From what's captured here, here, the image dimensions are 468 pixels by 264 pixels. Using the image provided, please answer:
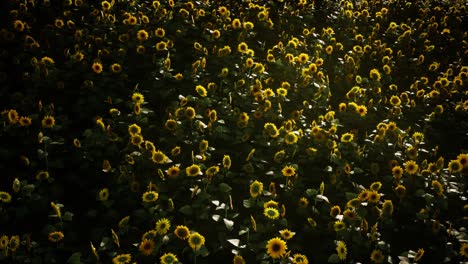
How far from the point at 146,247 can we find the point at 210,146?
1588 millimetres

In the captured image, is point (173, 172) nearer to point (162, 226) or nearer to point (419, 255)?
point (162, 226)

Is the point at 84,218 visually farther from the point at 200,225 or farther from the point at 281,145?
the point at 281,145

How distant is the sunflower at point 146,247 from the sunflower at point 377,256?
1789mm

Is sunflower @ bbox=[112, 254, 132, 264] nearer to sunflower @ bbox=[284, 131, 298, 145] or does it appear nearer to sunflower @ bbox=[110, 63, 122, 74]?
Answer: sunflower @ bbox=[284, 131, 298, 145]

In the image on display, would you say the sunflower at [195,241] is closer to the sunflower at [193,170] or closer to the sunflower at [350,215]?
the sunflower at [193,170]

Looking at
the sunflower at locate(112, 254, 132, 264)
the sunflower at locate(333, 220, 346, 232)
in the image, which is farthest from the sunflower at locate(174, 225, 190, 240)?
the sunflower at locate(333, 220, 346, 232)

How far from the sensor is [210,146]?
4.40 metres

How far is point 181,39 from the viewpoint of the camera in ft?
19.5

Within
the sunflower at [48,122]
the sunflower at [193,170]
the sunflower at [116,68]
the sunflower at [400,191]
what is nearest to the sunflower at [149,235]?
the sunflower at [193,170]

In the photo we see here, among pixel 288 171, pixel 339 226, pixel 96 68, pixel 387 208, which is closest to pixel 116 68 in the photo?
pixel 96 68

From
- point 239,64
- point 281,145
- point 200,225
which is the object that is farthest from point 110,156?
point 239,64

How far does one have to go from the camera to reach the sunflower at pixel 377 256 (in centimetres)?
324

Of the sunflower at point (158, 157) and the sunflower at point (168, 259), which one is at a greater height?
the sunflower at point (158, 157)

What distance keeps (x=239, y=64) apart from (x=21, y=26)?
9.57ft
